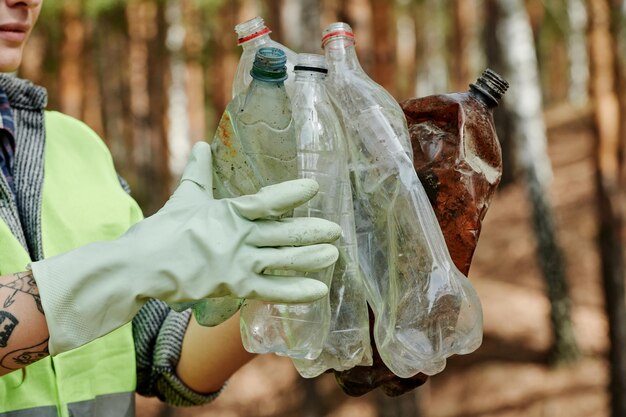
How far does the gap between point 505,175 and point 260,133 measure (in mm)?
11935

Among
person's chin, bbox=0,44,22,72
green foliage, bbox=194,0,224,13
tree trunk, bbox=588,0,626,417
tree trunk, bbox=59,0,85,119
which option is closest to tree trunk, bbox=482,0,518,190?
tree trunk, bbox=588,0,626,417

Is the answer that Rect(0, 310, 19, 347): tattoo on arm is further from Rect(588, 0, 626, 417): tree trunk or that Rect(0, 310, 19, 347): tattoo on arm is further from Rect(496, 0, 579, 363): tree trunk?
Rect(496, 0, 579, 363): tree trunk

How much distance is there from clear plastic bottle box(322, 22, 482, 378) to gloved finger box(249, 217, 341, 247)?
0.15 meters

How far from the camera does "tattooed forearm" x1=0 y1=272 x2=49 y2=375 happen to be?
1.65 meters

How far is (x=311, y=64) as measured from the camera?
1742 mm

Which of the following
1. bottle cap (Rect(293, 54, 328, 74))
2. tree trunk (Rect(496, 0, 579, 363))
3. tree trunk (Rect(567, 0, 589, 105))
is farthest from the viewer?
tree trunk (Rect(567, 0, 589, 105))

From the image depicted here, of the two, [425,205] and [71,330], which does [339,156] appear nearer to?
[425,205]

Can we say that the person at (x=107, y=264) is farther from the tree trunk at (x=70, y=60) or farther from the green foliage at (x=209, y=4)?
the tree trunk at (x=70, y=60)

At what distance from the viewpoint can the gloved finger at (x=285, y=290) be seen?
163 centimetres

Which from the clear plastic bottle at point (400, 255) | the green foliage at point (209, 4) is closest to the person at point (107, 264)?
the clear plastic bottle at point (400, 255)

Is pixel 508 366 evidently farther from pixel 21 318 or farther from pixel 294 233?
pixel 21 318

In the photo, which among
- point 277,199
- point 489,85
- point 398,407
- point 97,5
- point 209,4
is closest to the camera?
point 277,199

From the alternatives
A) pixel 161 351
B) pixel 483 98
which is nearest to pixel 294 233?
pixel 483 98

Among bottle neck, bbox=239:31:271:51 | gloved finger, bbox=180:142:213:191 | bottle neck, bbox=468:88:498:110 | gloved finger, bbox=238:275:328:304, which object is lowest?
gloved finger, bbox=238:275:328:304
